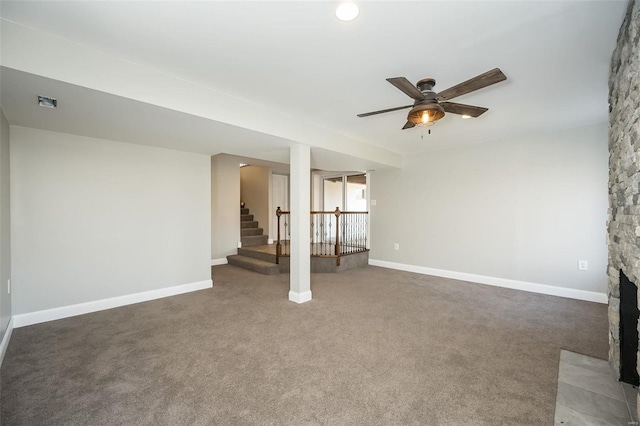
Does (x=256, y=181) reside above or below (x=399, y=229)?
above

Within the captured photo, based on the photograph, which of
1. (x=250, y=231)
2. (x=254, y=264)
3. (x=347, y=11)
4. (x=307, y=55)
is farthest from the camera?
(x=250, y=231)

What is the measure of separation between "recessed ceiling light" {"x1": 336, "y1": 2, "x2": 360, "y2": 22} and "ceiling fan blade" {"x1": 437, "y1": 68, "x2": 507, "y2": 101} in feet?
3.10

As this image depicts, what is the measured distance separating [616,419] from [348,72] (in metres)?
3.01

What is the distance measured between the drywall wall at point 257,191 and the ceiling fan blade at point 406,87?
5.89 meters

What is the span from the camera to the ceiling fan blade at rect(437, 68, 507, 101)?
1.92 m

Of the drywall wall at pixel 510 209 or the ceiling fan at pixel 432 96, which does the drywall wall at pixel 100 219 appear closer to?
the ceiling fan at pixel 432 96

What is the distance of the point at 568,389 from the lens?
6.45ft

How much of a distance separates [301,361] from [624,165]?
104 inches

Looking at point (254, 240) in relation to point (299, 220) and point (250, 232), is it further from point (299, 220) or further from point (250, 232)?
point (299, 220)

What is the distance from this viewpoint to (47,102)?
7.67ft

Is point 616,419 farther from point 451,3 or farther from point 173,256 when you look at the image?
point 173,256

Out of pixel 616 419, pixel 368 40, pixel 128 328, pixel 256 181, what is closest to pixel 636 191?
pixel 616 419

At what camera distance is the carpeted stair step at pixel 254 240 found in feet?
23.1

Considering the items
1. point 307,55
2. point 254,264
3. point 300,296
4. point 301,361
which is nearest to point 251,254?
point 254,264
